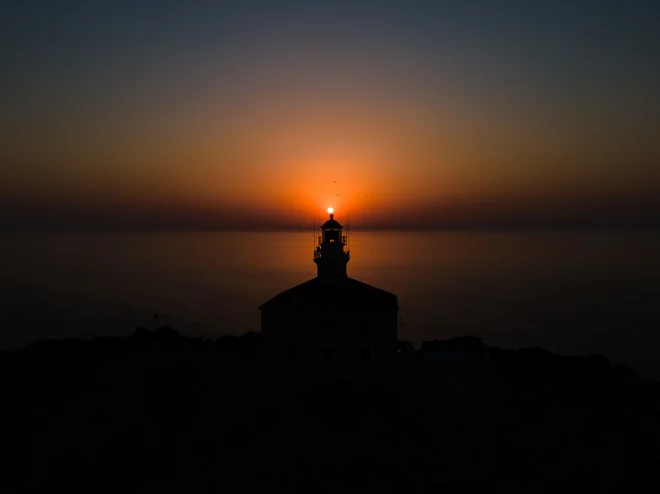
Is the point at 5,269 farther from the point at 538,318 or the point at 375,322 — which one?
the point at 375,322

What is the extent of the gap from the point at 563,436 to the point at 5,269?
475ft

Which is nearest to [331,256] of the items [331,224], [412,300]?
[331,224]

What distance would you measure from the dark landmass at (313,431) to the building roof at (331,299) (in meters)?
3.09

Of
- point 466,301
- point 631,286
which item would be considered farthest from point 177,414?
point 631,286

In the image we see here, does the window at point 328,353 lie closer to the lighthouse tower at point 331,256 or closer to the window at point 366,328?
the window at point 366,328

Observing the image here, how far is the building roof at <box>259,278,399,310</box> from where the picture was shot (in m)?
25.4

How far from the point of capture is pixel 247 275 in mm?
123812

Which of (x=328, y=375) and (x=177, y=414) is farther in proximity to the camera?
(x=328, y=375)

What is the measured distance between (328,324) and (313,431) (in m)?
7.92

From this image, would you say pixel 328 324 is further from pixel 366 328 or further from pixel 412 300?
pixel 412 300

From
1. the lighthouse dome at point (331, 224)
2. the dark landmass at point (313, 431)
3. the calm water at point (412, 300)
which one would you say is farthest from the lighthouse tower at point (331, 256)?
the calm water at point (412, 300)

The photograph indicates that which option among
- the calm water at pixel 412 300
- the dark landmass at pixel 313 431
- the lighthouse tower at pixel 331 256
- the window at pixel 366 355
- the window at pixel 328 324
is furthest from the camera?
the calm water at pixel 412 300

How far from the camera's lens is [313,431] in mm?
17875

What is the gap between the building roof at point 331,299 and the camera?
25422mm
